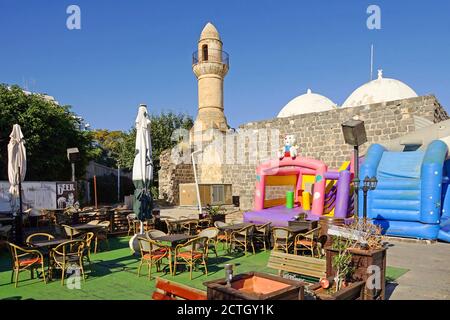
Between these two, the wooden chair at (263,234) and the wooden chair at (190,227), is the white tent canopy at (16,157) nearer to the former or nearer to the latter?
the wooden chair at (190,227)

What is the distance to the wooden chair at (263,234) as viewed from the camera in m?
7.98

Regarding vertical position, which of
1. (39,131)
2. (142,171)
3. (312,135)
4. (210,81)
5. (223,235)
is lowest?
(223,235)

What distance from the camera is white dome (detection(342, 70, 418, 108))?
18.8 m

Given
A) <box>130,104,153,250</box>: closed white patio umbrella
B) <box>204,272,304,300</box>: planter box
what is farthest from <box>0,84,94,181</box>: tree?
<box>204,272,304,300</box>: planter box

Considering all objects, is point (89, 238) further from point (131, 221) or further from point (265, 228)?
point (265, 228)

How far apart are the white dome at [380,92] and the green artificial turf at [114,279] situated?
14.4 meters

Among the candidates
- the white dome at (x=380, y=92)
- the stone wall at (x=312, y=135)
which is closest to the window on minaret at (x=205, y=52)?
the stone wall at (x=312, y=135)

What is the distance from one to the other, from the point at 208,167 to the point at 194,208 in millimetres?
3698

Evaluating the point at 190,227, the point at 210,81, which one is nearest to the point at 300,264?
the point at 190,227

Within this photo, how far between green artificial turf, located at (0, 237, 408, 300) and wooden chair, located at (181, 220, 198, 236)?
1.82 m

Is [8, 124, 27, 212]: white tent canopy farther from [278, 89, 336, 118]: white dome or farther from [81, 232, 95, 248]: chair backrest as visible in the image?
[278, 89, 336, 118]: white dome

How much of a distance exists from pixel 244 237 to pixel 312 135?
8.86 m

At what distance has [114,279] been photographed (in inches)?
227
